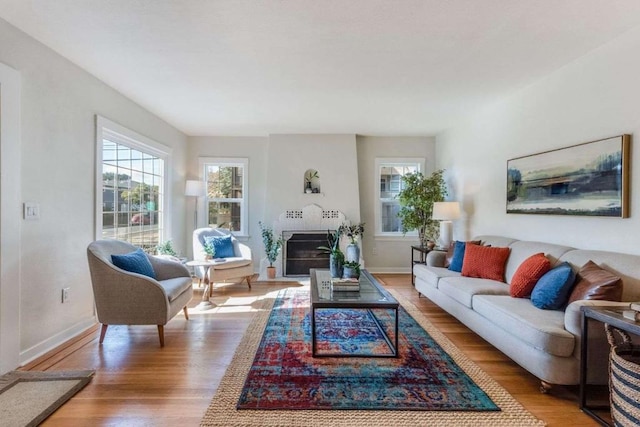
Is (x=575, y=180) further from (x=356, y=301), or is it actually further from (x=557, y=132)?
(x=356, y=301)

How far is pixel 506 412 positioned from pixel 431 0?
8.18 feet

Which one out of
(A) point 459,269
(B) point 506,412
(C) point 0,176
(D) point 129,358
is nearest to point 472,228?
(A) point 459,269

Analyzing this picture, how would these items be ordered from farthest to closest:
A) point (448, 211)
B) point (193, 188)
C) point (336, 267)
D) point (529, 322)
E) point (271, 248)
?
1. point (271, 248)
2. point (193, 188)
3. point (448, 211)
4. point (336, 267)
5. point (529, 322)

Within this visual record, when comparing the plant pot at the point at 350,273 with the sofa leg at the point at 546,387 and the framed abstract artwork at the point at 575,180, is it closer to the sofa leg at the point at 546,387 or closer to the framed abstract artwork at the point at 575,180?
the sofa leg at the point at 546,387

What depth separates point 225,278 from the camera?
439 cm

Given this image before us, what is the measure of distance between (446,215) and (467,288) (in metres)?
1.71

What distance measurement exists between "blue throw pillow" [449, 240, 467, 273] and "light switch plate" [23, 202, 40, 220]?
4.06 meters

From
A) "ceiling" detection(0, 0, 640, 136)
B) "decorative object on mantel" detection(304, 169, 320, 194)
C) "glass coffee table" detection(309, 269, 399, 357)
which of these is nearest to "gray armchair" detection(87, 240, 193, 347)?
"glass coffee table" detection(309, 269, 399, 357)

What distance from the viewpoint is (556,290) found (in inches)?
92.6

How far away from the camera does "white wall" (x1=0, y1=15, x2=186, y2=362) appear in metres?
2.51

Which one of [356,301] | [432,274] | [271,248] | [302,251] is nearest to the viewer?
[356,301]

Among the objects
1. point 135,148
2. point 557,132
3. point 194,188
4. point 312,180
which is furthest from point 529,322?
point 194,188

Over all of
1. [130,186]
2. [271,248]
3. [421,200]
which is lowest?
[271,248]

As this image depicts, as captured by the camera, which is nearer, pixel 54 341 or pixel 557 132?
pixel 54 341
